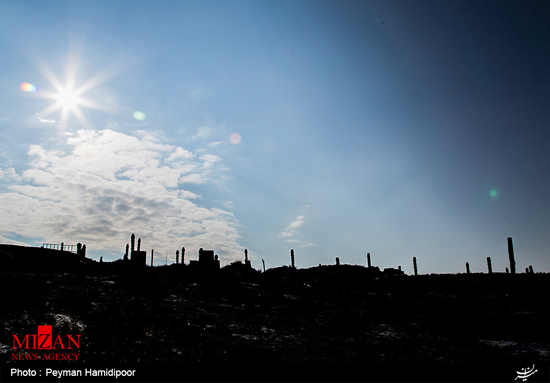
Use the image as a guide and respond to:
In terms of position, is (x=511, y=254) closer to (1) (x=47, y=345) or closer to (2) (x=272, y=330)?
(2) (x=272, y=330)

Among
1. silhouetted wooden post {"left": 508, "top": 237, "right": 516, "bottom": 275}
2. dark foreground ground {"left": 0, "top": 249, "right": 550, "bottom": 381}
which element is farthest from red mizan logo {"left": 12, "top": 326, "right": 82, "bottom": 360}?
silhouetted wooden post {"left": 508, "top": 237, "right": 516, "bottom": 275}

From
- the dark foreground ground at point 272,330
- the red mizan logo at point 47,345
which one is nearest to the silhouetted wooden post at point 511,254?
the dark foreground ground at point 272,330

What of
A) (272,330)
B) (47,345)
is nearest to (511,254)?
(272,330)

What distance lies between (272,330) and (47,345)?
6486mm

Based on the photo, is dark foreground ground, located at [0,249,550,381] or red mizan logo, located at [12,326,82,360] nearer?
red mizan logo, located at [12,326,82,360]

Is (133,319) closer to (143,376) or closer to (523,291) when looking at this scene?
(143,376)

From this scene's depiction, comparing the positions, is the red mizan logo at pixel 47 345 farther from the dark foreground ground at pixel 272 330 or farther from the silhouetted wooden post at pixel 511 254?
the silhouetted wooden post at pixel 511 254

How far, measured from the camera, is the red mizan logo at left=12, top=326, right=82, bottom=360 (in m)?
7.15

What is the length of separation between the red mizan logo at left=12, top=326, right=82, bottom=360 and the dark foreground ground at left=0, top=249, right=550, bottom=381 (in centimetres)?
17

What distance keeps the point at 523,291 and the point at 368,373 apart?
56.8ft

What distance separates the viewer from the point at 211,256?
864 inches

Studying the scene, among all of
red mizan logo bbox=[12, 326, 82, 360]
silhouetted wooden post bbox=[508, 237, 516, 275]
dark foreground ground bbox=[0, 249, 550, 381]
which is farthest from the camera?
silhouetted wooden post bbox=[508, 237, 516, 275]

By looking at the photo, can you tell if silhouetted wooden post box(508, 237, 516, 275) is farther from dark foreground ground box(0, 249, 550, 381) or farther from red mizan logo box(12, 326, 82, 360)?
red mizan logo box(12, 326, 82, 360)

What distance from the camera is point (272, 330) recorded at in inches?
432
